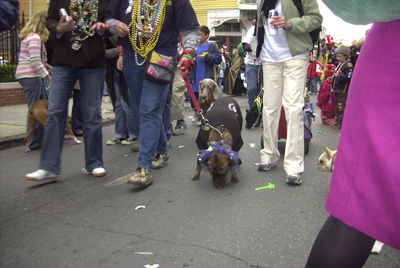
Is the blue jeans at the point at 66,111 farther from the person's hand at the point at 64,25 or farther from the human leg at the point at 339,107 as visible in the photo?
the human leg at the point at 339,107

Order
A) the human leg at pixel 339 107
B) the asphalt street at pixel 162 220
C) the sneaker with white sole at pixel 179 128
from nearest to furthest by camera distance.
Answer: the asphalt street at pixel 162 220, the sneaker with white sole at pixel 179 128, the human leg at pixel 339 107

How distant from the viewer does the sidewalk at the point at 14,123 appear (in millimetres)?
A: 6234

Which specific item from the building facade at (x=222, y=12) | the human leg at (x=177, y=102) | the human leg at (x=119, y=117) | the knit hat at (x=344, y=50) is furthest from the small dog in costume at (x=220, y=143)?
the building facade at (x=222, y=12)

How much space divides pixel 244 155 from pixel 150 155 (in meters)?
1.94

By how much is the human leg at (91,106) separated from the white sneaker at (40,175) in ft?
1.61

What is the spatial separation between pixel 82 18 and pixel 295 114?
8.16ft

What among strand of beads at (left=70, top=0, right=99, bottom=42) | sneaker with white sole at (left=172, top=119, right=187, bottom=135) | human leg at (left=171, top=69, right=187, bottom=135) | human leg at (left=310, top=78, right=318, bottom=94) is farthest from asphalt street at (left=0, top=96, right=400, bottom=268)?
human leg at (left=310, top=78, right=318, bottom=94)

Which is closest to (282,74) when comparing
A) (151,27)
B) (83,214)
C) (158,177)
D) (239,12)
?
(151,27)

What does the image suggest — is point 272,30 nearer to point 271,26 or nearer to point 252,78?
point 271,26

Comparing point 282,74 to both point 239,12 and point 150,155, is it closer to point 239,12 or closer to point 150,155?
point 150,155

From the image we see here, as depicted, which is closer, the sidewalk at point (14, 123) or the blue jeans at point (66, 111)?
the blue jeans at point (66, 111)

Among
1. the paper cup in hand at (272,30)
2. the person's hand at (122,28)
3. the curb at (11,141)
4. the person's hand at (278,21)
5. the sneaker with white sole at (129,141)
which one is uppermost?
the person's hand at (278,21)

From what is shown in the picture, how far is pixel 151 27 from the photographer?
3.89m

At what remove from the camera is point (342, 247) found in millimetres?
1304
